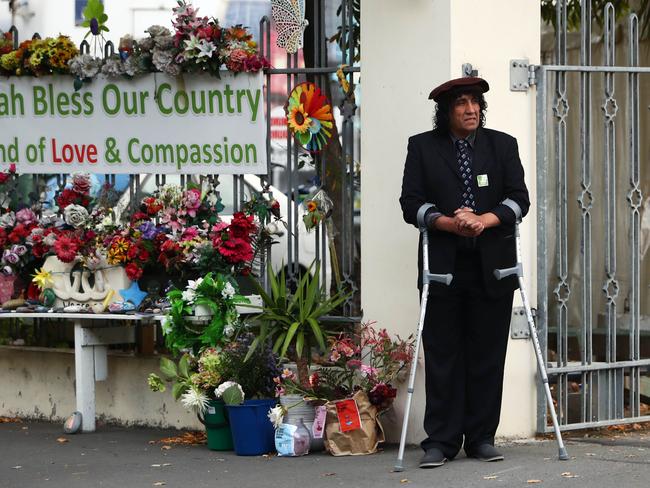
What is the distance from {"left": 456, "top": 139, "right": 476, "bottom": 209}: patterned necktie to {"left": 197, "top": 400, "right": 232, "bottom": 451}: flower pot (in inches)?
78.3

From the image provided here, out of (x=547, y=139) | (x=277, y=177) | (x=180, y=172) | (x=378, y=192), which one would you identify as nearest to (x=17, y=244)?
(x=180, y=172)

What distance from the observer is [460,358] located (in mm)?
7945

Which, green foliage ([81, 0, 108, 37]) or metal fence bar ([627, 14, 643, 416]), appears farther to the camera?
green foliage ([81, 0, 108, 37])

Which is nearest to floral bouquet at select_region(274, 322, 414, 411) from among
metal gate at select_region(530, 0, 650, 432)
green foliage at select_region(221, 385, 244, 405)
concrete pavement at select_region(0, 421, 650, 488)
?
green foliage at select_region(221, 385, 244, 405)

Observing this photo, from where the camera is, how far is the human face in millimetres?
7754

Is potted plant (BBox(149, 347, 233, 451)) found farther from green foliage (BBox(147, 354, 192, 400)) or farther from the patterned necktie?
the patterned necktie

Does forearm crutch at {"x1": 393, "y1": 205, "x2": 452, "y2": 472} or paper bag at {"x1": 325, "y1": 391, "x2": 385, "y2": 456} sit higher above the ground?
forearm crutch at {"x1": 393, "y1": 205, "x2": 452, "y2": 472}

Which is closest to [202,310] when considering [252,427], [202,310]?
[202,310]

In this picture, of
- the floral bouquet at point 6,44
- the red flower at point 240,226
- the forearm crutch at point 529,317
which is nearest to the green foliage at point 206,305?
the red flower at point 240,226

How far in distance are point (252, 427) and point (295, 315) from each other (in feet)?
2.40

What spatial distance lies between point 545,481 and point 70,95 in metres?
4.49

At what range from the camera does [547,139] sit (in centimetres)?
881

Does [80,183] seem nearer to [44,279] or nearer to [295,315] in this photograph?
[44,279]

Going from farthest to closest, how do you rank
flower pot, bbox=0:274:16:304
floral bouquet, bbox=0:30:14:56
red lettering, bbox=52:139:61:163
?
1. floral bouquet, bbox=0:30:14:56
2. red lettering, bbox=52:139:61:163
3. flower pot, bbox=0:274:16:304
